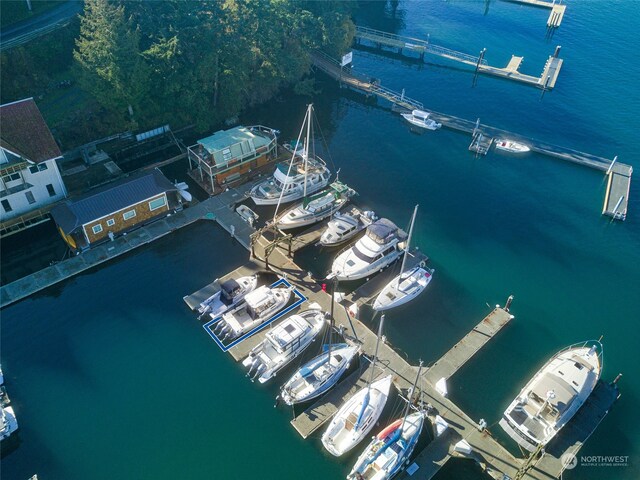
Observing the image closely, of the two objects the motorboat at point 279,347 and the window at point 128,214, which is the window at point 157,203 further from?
the motorboat at point 279,347

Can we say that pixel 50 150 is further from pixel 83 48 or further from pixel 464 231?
pixel 464 231

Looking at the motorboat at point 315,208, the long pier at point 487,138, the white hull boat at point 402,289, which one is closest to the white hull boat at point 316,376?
the white hull boat at point 402,289

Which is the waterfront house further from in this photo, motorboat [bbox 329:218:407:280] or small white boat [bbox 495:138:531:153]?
small white boat [bbox 495:138:531:153]

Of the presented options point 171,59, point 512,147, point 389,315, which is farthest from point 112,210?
point 512,147

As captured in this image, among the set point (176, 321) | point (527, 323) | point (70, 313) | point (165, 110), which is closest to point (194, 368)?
point (176, 321)

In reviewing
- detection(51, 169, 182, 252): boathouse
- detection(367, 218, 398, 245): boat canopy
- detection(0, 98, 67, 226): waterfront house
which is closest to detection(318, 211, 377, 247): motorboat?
detection(367, 218, 398, 245): boat canopy
